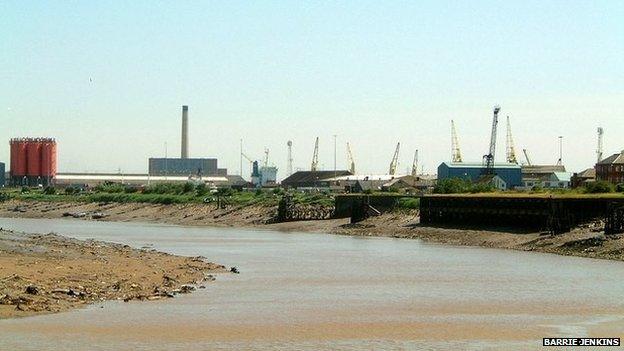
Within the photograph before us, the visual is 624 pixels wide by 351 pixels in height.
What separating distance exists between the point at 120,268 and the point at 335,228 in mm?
47392

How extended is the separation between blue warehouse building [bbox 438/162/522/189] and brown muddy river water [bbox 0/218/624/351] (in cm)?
12769

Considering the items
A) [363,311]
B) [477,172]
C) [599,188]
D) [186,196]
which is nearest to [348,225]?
[599,188]

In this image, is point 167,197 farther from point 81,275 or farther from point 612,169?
point 81,275

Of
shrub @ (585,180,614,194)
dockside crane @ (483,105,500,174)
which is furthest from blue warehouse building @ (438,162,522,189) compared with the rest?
shrub @ (585,180,614,194)

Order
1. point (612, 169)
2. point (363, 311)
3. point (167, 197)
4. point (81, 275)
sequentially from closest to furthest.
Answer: point (363, 311) → point (81, 275) → point (167, 197) → point (612, 169)

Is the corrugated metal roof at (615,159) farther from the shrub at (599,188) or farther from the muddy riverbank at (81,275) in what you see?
the muddy riverbank at (81,275)

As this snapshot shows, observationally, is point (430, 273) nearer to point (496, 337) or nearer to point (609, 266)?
point (609, 266)

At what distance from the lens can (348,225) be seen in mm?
88312

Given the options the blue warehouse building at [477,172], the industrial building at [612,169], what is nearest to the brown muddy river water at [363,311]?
the industrial building at [612,169]

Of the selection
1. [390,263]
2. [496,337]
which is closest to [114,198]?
[390,263]

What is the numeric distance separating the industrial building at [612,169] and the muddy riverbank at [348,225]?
2281 inches

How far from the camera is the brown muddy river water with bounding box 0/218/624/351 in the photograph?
25.3 m

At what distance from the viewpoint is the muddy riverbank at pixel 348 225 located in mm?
55528

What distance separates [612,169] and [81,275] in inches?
4782
